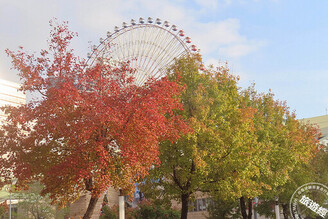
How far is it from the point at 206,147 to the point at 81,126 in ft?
30.4

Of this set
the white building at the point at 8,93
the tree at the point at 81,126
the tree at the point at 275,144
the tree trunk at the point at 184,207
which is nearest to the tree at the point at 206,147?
the tree trunk at the point at 184,207

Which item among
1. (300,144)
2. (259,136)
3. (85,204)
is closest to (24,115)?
(85,204)

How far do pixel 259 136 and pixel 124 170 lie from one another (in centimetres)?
1527

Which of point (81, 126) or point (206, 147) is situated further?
point (206, 147)

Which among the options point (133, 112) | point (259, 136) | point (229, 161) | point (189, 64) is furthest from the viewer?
point (259, 136)

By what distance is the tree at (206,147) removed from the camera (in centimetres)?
2112

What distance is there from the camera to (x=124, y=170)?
14922mm

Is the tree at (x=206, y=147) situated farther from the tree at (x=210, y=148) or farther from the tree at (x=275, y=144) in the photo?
the tree at (x=275, y=144)

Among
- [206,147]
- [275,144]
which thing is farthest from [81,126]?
[275,144]

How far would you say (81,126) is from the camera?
13.6m

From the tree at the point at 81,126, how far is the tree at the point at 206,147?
5681mm

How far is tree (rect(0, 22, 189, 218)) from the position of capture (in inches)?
548

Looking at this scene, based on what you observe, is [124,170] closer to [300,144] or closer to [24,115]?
[24,115]

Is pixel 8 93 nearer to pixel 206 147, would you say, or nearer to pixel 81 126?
pixel 206 147
